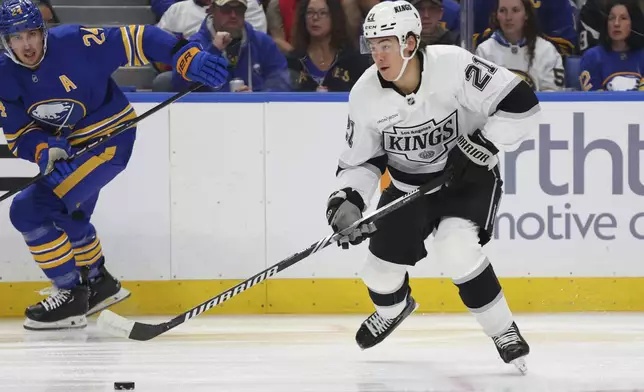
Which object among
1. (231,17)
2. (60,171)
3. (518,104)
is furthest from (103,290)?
(518,104)

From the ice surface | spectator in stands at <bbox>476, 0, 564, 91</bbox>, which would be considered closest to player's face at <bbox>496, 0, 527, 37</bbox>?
spectator in stands at <bbox>476, 0, 564, 91</bbox>

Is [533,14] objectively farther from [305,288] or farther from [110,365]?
[110,365]

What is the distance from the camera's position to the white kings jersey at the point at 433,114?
3.30 m

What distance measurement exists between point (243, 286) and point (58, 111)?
1.32 m

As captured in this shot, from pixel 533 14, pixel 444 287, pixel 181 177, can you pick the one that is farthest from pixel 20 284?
pixel 533 14

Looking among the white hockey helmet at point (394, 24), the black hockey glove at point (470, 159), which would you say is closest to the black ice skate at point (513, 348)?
the black hockey glove at point (470, 159)

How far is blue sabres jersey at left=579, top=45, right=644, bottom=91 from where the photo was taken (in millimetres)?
4809

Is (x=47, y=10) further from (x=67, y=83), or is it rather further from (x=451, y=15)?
(x=451, y=15)

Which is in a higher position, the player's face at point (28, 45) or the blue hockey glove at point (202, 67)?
the player's face at point (28, 45)

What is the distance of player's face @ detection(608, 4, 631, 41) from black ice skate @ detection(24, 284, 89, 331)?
258cm

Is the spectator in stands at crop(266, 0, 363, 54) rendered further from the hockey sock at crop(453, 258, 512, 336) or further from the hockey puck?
the hockey puck

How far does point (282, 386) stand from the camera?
3.14 meters

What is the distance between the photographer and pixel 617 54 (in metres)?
4.84

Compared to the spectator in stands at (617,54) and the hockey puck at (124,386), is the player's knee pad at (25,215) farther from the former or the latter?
the spectator in stands at (617,54)
